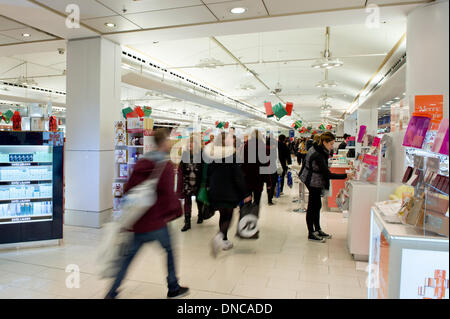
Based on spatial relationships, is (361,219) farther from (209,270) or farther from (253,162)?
(209,270)

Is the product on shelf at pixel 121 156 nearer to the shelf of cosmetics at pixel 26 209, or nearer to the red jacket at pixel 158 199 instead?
the shelf of cosmetics at pixel 26 209

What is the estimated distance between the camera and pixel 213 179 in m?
4.04

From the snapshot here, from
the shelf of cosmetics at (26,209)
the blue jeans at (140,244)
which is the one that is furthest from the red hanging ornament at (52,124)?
the blue jeans at (140,244)

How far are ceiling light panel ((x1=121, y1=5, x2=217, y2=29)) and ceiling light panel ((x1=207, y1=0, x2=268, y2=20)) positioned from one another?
14 cm

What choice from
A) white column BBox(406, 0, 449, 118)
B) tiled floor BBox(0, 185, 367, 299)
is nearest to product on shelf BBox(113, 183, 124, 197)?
tiled floor BBox(0, 185, 367, 299)

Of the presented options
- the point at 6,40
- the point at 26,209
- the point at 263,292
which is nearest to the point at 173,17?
the point at 26,209

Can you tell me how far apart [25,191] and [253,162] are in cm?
323

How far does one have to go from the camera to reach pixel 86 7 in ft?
15.0

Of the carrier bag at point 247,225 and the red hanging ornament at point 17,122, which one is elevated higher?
the red hanging ornament at point 17,122

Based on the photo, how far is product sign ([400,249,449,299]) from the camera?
1.88 meters

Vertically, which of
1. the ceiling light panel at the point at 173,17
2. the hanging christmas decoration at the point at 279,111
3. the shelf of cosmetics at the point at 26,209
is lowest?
the shelf of cosmetics at the point at 26,209

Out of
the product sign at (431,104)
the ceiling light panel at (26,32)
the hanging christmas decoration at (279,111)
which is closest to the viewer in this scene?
the product sign at (431,104)

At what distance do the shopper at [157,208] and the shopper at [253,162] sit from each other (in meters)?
2.20

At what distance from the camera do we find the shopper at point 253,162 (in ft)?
16.4
